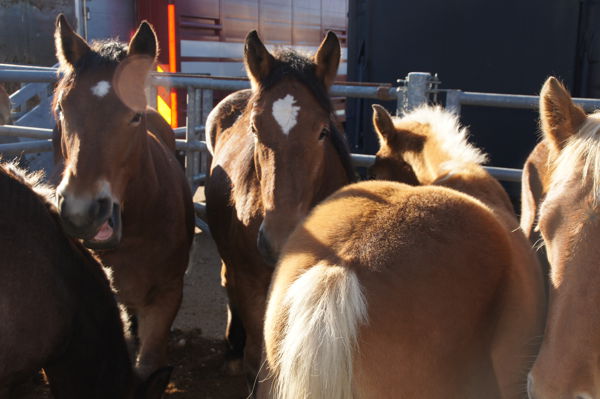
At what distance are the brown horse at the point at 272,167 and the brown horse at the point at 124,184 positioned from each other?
372 mm

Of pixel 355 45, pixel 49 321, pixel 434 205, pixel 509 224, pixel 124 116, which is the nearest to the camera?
pixel 434 205

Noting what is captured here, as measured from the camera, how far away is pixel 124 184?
3.00m

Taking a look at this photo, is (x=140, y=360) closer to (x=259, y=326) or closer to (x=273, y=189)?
(x=259, y=326)

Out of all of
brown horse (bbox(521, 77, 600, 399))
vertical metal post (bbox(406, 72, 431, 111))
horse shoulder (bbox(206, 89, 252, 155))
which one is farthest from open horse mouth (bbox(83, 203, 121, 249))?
vertical metal post (bbox(406, 72, 431, 111))

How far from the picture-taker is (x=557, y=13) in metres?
5.66

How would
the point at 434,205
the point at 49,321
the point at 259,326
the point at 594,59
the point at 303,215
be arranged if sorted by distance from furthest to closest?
the point at 594,59 < the point at 259,326 < the point at 303,215 < the point at 49,321 < the point at 434,205

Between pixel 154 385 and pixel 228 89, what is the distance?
2862 mm

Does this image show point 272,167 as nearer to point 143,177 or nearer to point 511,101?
point 143,177

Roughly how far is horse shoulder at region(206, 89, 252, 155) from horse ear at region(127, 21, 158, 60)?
3.65 ft

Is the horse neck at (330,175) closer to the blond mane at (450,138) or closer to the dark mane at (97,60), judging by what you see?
the blond mane at (450,138)

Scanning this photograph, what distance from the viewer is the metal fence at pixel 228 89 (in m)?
4.00

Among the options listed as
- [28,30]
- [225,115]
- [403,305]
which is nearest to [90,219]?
[403,305]

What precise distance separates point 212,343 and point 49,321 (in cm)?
195

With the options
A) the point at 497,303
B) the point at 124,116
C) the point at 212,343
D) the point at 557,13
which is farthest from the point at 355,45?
the point at 497,303
